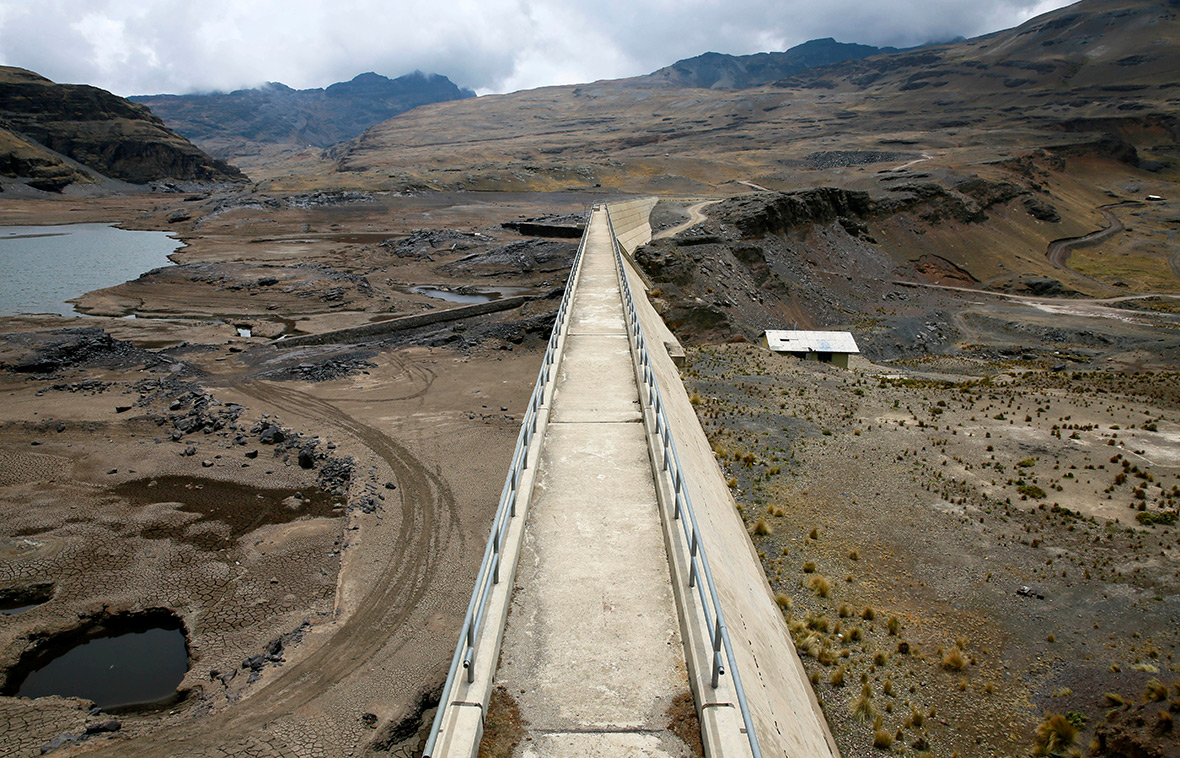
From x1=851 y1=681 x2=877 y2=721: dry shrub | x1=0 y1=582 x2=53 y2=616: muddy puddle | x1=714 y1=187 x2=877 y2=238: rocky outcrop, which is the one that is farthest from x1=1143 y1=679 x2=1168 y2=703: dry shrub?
x1=714 y1=187 x2=877 y2=238: rocky outcrop

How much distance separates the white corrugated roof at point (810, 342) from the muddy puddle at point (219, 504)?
841 inches

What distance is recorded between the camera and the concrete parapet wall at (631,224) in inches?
1569

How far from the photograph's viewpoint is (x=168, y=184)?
325 feet

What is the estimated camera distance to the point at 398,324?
31.1 metres

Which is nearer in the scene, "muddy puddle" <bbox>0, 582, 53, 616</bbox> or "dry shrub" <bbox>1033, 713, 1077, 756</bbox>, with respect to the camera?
"dry shrub" <bbox>1033, 713, 1077, 756</bbox>

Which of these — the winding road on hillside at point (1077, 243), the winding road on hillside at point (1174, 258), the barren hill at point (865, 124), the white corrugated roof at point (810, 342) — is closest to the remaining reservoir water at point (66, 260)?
the barren hill at point (865, 124)

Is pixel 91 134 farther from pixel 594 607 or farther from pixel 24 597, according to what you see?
pixel 594 607

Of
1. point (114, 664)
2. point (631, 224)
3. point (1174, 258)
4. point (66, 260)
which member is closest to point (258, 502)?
point (114, 664)

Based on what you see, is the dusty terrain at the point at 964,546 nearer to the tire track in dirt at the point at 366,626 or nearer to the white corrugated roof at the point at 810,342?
the white corrugated roof at the point at 810,342

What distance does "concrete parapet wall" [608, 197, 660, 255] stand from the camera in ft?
131

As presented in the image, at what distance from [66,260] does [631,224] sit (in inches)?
1589

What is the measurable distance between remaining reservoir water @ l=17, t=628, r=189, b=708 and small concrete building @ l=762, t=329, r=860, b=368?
83.7ft

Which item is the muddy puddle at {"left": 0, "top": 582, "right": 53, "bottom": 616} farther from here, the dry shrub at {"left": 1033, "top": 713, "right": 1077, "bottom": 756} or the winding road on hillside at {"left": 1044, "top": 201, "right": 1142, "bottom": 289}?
the winding road on hillside at {"left": 1044, "top": 201, "right": 1142, "bottom": 289}

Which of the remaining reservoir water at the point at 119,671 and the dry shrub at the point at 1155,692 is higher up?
the dry shrub at the point at 1155,692
